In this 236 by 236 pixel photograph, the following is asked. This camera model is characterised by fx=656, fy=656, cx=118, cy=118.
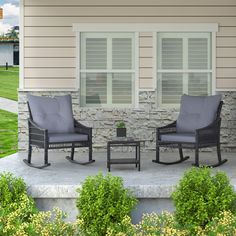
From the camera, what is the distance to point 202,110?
959cm

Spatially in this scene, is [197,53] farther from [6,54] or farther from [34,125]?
[6,54]

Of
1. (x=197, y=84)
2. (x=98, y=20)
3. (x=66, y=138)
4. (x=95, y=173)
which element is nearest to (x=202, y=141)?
(x=95, y=173)

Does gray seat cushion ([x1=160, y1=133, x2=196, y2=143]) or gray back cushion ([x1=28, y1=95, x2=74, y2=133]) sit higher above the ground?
gray back cushion ([x1=28, y1=95, x2=74, y2=133])

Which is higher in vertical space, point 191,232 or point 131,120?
point 131,120

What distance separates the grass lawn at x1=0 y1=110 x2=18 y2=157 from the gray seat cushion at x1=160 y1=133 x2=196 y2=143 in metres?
6.52

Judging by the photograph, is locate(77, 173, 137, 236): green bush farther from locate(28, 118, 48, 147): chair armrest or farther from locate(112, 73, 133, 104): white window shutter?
locate(112, 73, 133, 104): white window shutter

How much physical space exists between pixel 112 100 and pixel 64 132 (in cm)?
156

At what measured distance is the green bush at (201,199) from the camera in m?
6.41

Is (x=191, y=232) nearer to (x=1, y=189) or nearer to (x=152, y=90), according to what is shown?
(x=1, y=189)

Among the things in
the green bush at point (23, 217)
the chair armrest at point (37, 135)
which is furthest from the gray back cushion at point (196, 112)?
the green bush at point (23, 217)

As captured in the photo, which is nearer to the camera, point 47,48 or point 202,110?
point 202,110

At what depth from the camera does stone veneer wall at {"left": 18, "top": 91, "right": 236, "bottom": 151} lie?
35.3 ft

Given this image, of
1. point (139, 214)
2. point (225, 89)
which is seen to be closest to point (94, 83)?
point (225, 89)

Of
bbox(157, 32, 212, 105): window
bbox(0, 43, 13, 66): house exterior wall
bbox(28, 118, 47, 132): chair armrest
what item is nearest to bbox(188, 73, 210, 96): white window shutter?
bbox(157, 32, 212, 105): window
